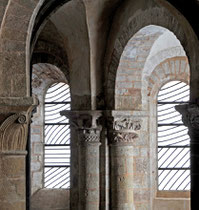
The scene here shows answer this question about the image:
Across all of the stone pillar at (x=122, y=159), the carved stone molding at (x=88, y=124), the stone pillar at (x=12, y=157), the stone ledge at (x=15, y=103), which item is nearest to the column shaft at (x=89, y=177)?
the carved stone molding at (x=88, y=124)

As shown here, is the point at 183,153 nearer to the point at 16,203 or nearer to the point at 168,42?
the point at 168,42

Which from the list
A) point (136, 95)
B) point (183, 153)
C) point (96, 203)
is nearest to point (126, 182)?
point (96, 203)

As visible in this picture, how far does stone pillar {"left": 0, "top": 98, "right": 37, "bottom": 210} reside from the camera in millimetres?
5266

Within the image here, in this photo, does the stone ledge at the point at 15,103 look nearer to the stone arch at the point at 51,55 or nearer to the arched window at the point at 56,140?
the stone arch at the point at 51,55

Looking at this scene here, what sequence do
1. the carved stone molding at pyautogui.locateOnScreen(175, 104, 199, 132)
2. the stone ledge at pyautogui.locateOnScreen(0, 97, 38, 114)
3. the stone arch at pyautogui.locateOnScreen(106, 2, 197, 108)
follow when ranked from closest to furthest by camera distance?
the stone ledge at pyautogui.locateOnScreen(0, 97, 38, 114) < the carved stone molding at pyautogui.locateOnScreen(175, 104, 199, 132) < the stone arch at pyautogui.locateOnScreen(106, 2, 197, 108)

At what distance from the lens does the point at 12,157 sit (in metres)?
5.32

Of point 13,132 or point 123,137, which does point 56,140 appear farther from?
point 13,132

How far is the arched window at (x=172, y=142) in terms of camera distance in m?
13.3

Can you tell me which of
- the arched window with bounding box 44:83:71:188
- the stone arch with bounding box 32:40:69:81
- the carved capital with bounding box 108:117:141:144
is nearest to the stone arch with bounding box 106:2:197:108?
the carved capital with bounding box 108:117:141:144

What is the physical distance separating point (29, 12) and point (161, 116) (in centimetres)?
861

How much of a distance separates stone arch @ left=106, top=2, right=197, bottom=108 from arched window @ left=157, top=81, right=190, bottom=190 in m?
3.30

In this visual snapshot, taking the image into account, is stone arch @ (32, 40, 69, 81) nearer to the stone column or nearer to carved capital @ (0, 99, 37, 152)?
the stone column

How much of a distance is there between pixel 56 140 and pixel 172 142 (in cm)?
328

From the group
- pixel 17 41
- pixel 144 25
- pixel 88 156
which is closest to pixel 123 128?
pixel 88 156
